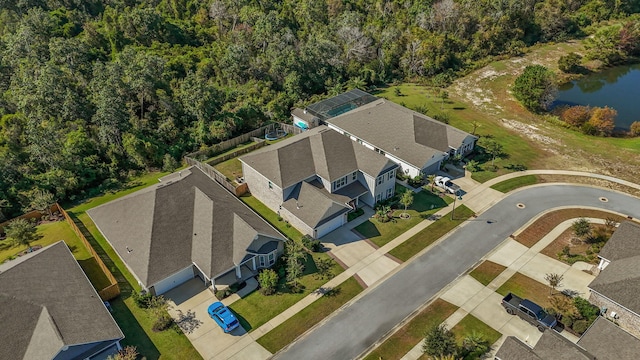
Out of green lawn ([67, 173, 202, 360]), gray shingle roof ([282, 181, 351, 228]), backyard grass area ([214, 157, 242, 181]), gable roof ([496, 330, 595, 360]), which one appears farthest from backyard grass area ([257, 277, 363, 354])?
backyard grass area ([214, 157, 242, 181])

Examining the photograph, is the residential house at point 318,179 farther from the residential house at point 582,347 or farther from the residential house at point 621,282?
the residential house at point 621,282

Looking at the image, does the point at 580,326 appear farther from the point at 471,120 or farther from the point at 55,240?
the point at 55,240

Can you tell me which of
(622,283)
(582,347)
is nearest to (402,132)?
(622,283)

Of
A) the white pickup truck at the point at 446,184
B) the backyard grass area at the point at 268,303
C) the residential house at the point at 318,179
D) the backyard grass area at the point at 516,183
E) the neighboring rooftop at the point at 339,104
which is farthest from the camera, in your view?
the neighboring rooftop at the point at 339,104

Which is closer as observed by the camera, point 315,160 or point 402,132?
point 315,160

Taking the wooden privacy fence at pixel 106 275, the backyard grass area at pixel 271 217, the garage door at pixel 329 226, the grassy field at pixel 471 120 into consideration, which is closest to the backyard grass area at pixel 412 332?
the garage door at pixel 329 226

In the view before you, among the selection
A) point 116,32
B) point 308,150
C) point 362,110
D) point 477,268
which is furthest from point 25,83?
point 477,268

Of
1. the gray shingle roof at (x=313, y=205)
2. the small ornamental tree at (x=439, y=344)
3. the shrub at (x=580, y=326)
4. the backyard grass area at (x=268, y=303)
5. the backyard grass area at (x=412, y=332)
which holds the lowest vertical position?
the shrub at (x=580, y=326)
